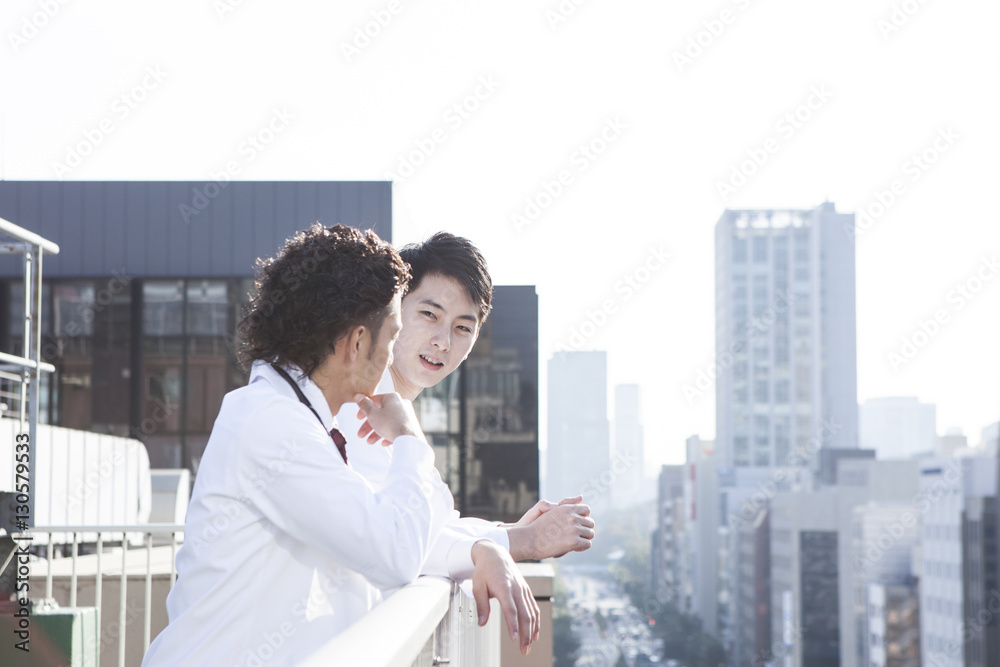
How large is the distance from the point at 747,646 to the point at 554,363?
1244 inches

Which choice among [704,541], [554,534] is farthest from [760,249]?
[554,534]

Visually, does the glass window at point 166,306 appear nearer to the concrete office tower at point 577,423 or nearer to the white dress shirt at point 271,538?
the white dress shirt at point 271,538

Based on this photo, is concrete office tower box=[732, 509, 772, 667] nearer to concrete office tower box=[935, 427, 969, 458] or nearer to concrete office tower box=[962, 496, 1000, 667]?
concrete office tower box=[935, 427, 969, 458]

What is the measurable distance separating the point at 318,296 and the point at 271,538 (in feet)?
1.35

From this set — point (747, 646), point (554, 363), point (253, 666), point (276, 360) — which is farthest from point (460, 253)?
point (747, 646)

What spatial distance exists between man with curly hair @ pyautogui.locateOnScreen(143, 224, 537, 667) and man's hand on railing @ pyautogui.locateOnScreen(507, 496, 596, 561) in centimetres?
44

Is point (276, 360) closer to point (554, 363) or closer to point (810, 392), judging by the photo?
point (554, 363)

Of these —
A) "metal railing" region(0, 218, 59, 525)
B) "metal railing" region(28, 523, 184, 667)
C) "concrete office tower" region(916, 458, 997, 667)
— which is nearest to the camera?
"metal railing" region(28, 523, 184, 667)

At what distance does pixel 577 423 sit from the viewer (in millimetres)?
62469

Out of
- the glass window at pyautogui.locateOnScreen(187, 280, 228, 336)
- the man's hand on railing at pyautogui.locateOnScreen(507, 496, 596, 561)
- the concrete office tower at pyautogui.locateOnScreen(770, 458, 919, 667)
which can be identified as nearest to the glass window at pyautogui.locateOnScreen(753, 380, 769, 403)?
the concrete office tower at pyautogui.locateOnScreen(770, 458, 919, 667)

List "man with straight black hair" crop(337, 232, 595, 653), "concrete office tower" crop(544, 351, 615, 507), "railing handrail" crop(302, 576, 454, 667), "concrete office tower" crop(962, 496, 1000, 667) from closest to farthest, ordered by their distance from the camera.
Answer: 1. "railing handrail" crop(302, 576, 454, 667)
2. "man with straight black hair" crop(337, 232, 595, 653)
3. "concrete office tower" crop(962, 496, 1000, 667)
4. "concrete office tower" crop(544, 351, 615, 507)

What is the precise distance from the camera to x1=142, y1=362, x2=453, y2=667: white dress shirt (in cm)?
149

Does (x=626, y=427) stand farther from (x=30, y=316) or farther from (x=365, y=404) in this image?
(x=365, y=404)

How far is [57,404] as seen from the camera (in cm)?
1272
